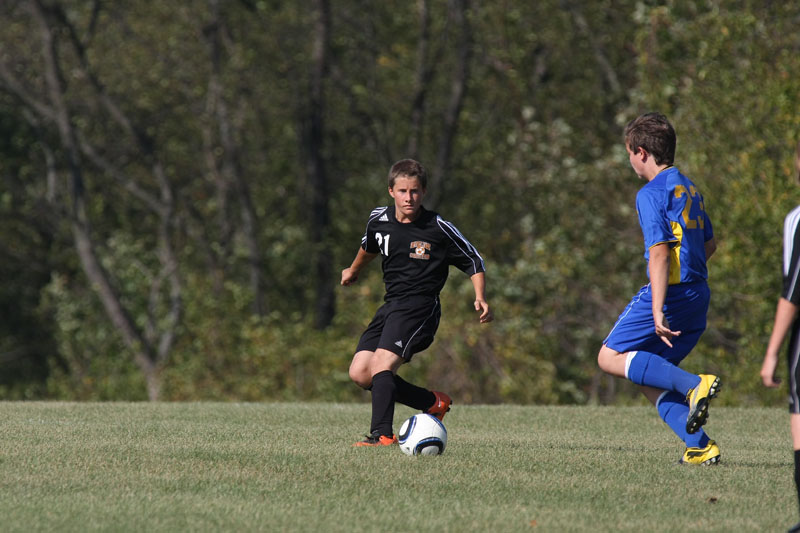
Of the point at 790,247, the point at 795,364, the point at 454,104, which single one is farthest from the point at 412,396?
the point at 454,104

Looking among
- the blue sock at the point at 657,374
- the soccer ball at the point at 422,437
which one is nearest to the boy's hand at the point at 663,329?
the blue sock at the point at 657,374

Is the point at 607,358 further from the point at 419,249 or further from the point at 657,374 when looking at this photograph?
the point at 419,249

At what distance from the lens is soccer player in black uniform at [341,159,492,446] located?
732 cm

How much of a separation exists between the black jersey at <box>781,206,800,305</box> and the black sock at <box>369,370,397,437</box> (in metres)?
3.18

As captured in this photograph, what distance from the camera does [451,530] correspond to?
4930 millimetres

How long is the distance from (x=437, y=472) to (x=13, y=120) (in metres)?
21.8

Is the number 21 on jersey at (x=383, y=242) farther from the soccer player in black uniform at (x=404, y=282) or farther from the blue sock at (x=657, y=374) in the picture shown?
the blue sock at (x=657, y=374)

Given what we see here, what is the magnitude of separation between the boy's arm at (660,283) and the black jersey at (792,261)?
1.67 metres

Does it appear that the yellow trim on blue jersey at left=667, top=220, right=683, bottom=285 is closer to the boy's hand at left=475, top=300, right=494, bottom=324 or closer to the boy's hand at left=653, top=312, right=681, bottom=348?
the boy's hand at left=653, top=312, right=681, bottom=348

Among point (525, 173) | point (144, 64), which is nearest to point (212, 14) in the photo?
point (144, 64)

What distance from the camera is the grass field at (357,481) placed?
5113mm

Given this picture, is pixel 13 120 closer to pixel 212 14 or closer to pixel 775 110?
pixel 212 14

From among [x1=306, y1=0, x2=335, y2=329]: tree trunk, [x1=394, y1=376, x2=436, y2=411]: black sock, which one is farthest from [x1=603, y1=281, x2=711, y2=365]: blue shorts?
[x1=306, y1=0, x2=335, y2=329]: tree trunk

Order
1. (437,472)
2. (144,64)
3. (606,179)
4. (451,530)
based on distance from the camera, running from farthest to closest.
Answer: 1. (144,64)
2. (606,179)
3. (437,472)
4. (451,530)
